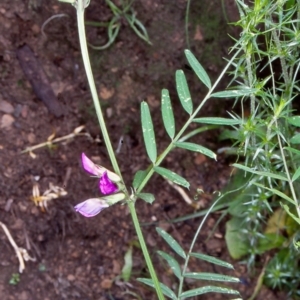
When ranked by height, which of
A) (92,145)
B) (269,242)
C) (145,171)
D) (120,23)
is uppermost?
(120,23)

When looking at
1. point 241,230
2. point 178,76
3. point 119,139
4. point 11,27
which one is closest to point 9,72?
point 11,27

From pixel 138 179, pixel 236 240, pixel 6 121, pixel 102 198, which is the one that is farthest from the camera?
pixel 236 240

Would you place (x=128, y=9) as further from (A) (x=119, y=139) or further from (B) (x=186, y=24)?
(A) (x=119, y=139)

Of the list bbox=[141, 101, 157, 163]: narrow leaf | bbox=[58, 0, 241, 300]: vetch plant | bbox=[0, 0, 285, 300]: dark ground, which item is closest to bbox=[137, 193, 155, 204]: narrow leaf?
bbox=[58, 0, 241, 300]: vetch plant

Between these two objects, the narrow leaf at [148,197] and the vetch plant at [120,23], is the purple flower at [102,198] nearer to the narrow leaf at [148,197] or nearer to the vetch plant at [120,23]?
the narrow leaf at [148,197]

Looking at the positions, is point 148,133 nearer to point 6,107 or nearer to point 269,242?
point 6,107

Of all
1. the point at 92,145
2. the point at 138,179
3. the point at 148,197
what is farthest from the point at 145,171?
the point at 92,145

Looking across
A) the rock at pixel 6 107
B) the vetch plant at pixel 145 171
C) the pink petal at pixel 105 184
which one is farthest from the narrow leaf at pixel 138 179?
the rock at pixel 6 107

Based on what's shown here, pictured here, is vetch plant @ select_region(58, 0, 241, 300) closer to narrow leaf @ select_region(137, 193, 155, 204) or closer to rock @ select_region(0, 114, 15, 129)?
narrow leaf @ select_region(137, 193, 155, 204)
